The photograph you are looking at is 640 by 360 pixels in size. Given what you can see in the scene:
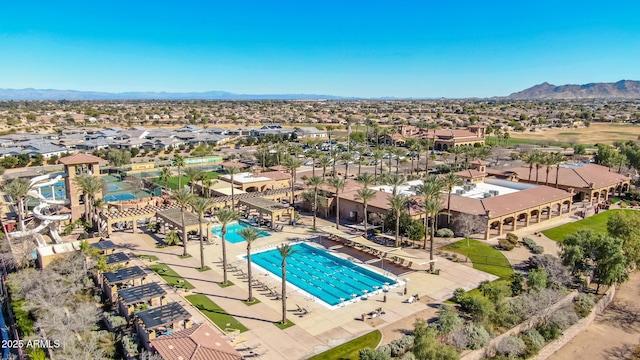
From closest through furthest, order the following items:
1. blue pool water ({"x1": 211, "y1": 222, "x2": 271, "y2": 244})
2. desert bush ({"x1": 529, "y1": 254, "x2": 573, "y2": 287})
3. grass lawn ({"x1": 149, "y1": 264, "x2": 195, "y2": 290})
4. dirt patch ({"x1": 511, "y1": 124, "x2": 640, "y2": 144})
Answer: 1. desert bush ({"x1": 529, "y1": 254, "x2": 573, "y2": 287})
2. grass lawn ({"x1": 149, "y1": 264, "x2": 195, "y2": 290})
3. blue pool water ({"x1": 211, "y1": 222, "x2": 271, "y2": 244})
4. dirt patch ({"x1": 511, "y1": 124, "x2": 640, "y2": 144})

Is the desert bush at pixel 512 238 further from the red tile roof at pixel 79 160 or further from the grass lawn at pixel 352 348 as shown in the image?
the red tile roof at pixel 79 160

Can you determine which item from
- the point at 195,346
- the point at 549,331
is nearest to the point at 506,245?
the point at 549,331

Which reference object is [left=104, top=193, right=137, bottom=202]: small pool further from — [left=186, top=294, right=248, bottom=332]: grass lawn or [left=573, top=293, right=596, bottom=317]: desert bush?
[left=573, top=293, right=596, bottom=317]: desert bush

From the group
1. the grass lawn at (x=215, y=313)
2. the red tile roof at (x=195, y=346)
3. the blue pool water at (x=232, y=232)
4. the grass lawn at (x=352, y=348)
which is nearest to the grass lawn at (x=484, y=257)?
the grass lawn at (x=352, y=348)

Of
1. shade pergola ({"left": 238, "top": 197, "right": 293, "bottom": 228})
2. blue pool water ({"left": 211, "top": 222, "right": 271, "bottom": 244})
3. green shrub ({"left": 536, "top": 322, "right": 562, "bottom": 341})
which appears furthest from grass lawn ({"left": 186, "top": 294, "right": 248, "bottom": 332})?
green shrub ({"left": 536, "top": 322, "right": 562, "bottom": 341})

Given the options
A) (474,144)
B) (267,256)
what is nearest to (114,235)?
(267,256)

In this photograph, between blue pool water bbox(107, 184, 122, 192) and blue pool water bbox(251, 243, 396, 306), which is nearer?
blue pool water bbox(251, 243, 396, 306)

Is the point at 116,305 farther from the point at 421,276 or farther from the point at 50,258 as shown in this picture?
the point at 421,276
